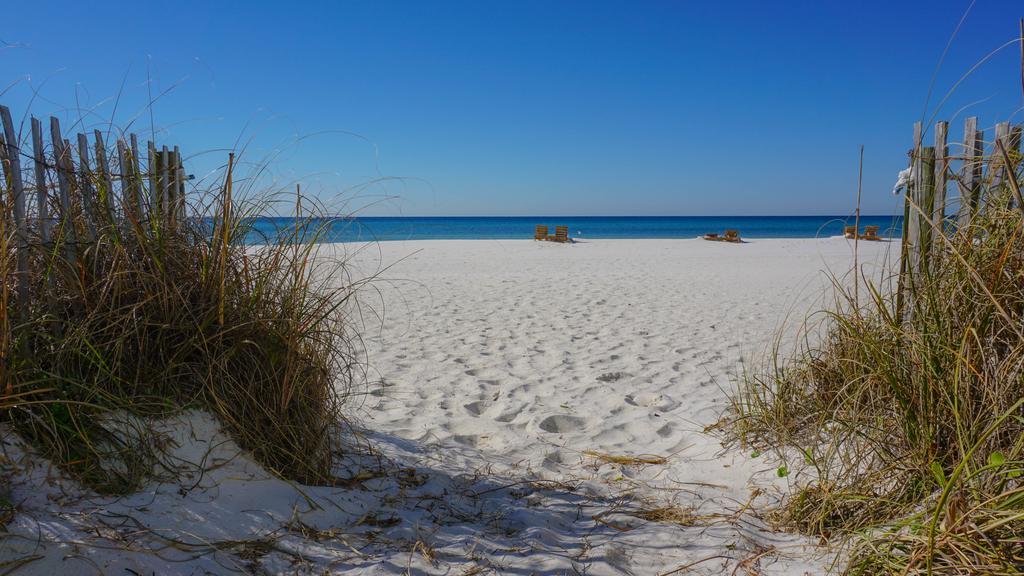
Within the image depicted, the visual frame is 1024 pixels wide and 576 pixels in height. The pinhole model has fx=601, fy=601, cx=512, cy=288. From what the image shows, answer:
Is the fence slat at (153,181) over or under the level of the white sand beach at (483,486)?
over

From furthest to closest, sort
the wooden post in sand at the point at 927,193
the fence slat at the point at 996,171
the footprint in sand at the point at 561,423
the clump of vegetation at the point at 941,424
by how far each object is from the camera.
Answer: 1. the footprint in sand at the point at 561,423
2. the wooden post in sand at the point at 927,193
3. the fence slat at the point at 996,171
4. the clump of vegetation at the point at 941,424

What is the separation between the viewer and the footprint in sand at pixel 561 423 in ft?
12.7

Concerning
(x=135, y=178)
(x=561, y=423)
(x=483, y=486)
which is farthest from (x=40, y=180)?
(x=561, y=423)

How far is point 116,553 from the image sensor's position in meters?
1.87

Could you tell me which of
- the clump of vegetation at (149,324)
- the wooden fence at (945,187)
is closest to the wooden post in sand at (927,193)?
the wooden fence at (945,187)

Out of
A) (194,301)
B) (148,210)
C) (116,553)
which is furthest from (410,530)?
(148,210)

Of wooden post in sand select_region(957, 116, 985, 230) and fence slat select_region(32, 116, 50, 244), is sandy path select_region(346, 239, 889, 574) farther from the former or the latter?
fence slat select_region(32, 116, 50, 244)

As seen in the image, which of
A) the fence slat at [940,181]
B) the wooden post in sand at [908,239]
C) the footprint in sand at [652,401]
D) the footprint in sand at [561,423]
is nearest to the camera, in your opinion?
the fence slat at [940,181]

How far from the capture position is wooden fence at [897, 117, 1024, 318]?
244 centimetres

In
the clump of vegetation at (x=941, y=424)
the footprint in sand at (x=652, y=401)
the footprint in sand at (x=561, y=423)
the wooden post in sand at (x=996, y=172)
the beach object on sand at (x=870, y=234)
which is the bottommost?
the footprint in sand at (x=561, y=423)

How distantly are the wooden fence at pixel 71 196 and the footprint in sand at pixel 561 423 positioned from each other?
2.42m

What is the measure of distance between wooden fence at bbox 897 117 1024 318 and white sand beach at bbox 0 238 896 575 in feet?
0.75

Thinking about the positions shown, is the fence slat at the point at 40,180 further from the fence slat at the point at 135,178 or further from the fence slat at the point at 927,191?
the fence slat at the point at 927,191

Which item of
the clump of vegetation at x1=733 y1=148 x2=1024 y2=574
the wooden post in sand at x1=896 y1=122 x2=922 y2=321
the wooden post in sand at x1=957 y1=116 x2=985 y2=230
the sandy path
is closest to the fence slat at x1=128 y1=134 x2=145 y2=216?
the sandy path
